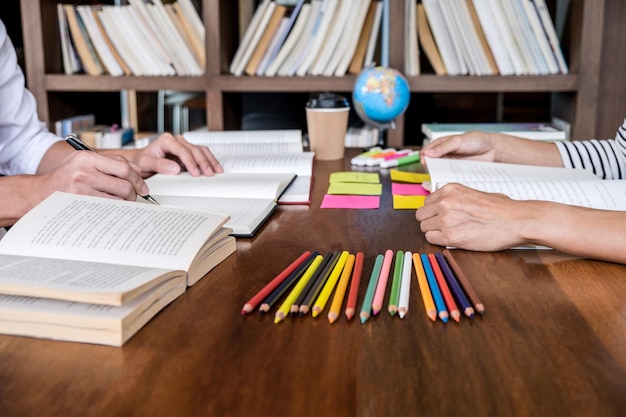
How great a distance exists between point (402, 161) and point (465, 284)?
0.96 metres

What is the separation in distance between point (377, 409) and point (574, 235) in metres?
0.51

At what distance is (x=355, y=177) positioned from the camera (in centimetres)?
157

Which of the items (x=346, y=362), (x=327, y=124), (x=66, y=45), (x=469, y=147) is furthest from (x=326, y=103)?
(x=346, y=362)

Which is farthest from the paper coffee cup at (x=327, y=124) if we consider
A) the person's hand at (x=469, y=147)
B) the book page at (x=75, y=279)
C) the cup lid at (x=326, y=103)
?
the book page at (x=75, y=279)

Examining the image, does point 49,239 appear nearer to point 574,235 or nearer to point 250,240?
point 250,240

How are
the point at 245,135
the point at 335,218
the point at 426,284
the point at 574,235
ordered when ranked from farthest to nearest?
the point at 245,135 < the point at 335,218 < the point at 574,235 < the point at 426,284

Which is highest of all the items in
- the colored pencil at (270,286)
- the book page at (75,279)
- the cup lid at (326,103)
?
the cup lid at (326,103)

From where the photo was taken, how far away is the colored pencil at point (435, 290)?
0.73 metres

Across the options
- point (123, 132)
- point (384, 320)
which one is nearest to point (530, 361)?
point (384, 320)

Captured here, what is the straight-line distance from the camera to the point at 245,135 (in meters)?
1.96

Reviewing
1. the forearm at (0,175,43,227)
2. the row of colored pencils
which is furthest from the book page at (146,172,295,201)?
the row of colored pencils

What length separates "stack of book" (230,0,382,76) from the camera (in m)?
2.24

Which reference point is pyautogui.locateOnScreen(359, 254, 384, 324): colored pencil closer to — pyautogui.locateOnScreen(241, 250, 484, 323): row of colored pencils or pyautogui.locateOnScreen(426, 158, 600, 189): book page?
pyautogui.locateOnScreen(241, 250, 484, 323): row of colored pencils

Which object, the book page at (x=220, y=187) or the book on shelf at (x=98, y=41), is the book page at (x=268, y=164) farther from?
the book on shelf at (x=98, y=41)
